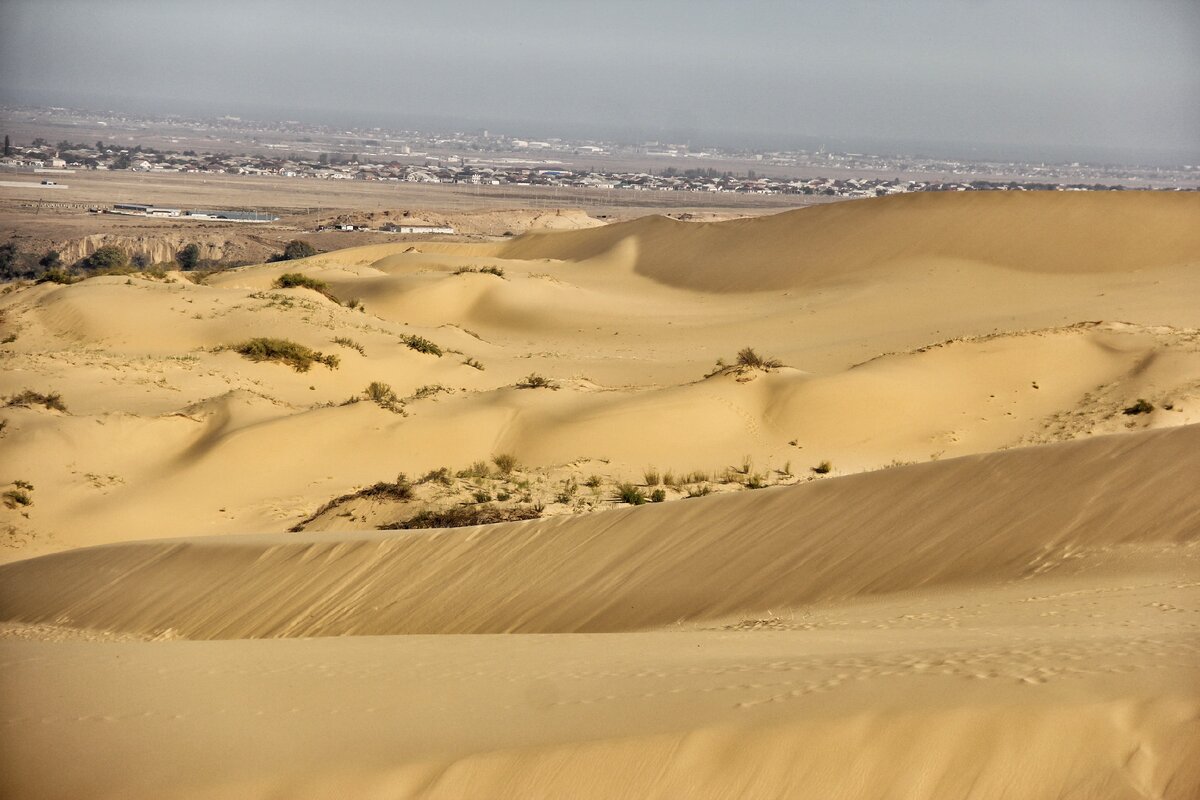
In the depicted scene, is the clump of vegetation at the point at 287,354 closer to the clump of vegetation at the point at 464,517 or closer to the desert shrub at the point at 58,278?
the desert shrub at the point at 58,278

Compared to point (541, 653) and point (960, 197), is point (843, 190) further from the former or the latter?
point (541, 653)

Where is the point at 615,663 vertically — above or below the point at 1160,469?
below

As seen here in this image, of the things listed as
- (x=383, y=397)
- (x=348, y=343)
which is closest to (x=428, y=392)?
(x=383, y=397)

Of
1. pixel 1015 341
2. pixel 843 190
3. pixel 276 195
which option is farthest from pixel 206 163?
pixel 1015 341

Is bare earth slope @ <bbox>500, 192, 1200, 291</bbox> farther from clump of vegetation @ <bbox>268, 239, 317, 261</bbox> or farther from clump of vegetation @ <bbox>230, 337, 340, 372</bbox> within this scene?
clump of vegetation @ <bbox>230, 337, 340, 372</bbox>

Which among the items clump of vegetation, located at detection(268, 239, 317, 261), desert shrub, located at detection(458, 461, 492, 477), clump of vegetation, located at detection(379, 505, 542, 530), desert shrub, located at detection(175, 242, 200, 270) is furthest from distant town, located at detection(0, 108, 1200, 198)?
clump of vegetation, located at detection(379, 505, 542, 530)

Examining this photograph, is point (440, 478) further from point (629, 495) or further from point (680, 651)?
point (680, 651)
